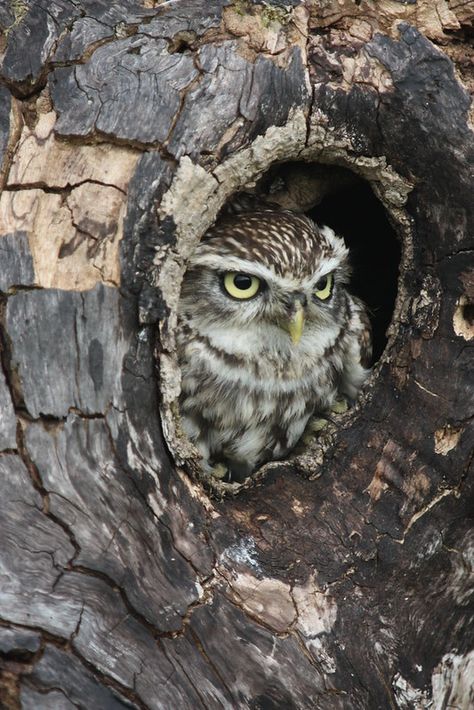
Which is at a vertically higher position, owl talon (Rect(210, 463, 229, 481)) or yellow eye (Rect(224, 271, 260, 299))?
yellow eye (Rect(224, 271, 260, 299))

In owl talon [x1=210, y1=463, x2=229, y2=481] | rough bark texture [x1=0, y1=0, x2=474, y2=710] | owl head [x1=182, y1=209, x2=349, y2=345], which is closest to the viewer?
rough bark texture [x1=0, y1=0, x2=474, y2=710]

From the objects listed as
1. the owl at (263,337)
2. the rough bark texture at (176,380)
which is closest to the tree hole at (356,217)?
the owl at (263,337)

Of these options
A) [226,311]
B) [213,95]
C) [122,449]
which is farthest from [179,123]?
[122,449]

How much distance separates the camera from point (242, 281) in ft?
11.5

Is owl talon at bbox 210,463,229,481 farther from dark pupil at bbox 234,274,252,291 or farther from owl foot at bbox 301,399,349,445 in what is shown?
dark pupil at bbox 234,274,252,291

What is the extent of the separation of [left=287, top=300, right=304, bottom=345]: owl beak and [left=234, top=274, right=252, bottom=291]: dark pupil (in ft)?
→ 0.69

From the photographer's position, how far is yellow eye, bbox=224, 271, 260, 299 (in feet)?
11.5

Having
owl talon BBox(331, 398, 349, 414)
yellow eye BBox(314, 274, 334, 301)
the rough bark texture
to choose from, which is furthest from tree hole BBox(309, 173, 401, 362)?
the rough bark texture

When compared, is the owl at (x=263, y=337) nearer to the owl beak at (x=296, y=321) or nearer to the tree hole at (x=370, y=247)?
the owl beak at (x=296, y=321)

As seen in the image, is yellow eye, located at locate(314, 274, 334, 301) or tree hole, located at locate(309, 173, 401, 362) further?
tree hole, located at locate(309, 173, 401, 362)

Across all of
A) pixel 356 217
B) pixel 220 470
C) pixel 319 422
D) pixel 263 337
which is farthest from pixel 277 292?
pixel 356 217

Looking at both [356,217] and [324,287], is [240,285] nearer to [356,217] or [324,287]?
[324,287]

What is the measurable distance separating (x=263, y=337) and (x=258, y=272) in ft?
1.23

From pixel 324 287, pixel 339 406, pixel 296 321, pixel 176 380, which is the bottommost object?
pixel 176 380
